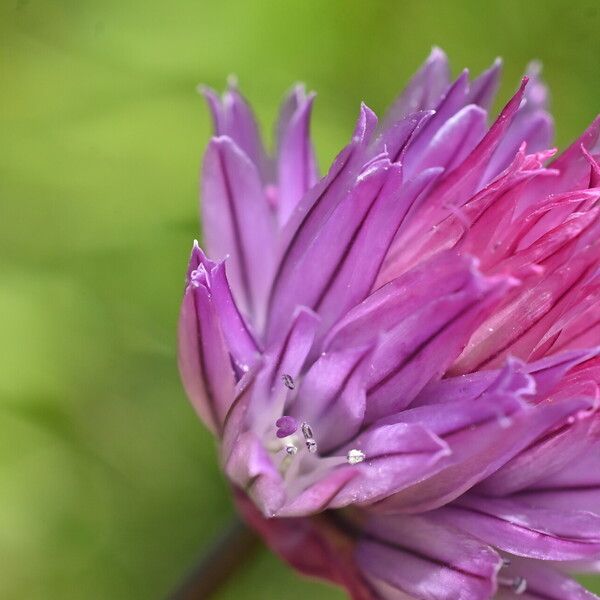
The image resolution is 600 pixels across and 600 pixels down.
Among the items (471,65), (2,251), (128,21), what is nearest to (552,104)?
(471,65)

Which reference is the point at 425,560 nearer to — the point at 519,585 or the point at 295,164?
the point at 519,585

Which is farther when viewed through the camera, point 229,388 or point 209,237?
point 209,237

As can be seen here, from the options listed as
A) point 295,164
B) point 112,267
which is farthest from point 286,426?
point 112,267

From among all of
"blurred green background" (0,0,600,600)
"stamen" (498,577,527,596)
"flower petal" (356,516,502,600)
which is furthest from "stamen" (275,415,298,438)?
"blurred green background" (0,0,600,600)

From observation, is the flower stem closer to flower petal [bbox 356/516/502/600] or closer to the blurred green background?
flower petal [bbox 356/516/502/600]

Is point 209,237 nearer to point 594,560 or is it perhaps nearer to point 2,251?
point 594,560
